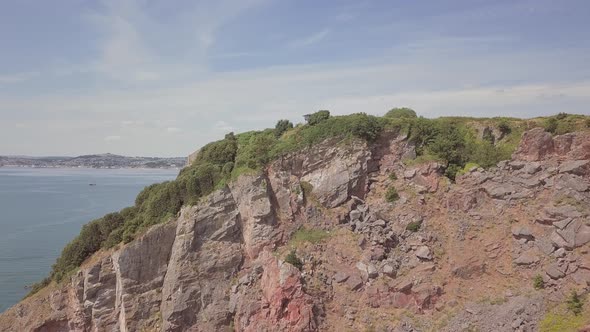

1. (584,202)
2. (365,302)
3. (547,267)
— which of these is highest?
(584,202)

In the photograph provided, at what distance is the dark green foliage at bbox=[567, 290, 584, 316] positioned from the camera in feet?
66.8

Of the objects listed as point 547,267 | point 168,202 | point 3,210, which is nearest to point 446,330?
point 547,267

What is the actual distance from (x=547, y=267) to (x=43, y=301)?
112ft

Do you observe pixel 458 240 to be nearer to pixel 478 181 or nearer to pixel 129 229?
pixel 478 181

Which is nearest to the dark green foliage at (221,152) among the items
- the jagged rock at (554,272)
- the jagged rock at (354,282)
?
the jagged rock at (354,282)

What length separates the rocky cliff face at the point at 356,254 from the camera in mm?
23828

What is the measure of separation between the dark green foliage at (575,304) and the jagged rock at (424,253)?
24.1 ft

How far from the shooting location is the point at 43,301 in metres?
32.1

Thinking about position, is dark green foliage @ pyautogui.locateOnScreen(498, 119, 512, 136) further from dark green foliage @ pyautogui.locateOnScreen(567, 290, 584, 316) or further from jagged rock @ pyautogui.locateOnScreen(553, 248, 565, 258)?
dark green foliage @ pyautogui.locateOnScreen(567, 290, 584, 316)

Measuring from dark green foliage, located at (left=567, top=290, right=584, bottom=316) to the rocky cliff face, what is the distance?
73 cm

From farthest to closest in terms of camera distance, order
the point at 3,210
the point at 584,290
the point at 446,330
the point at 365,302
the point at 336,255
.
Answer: the point at 3,210, the point at 336,255, the point at 365,302, the point at 446,330, the point at 584,290

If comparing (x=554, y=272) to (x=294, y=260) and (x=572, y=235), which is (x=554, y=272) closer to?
(x=572, y=235)

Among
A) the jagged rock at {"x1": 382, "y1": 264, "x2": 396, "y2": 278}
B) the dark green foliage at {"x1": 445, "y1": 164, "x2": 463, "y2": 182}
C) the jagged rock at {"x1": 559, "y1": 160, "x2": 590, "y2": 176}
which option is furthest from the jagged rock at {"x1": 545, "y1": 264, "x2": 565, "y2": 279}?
the dark green foliage at {"x1": 445, "y1": 164, "x2": 463, "y2": 182}

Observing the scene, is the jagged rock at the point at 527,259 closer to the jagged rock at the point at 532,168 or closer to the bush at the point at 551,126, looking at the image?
the jagged rock at the point at 532,168
